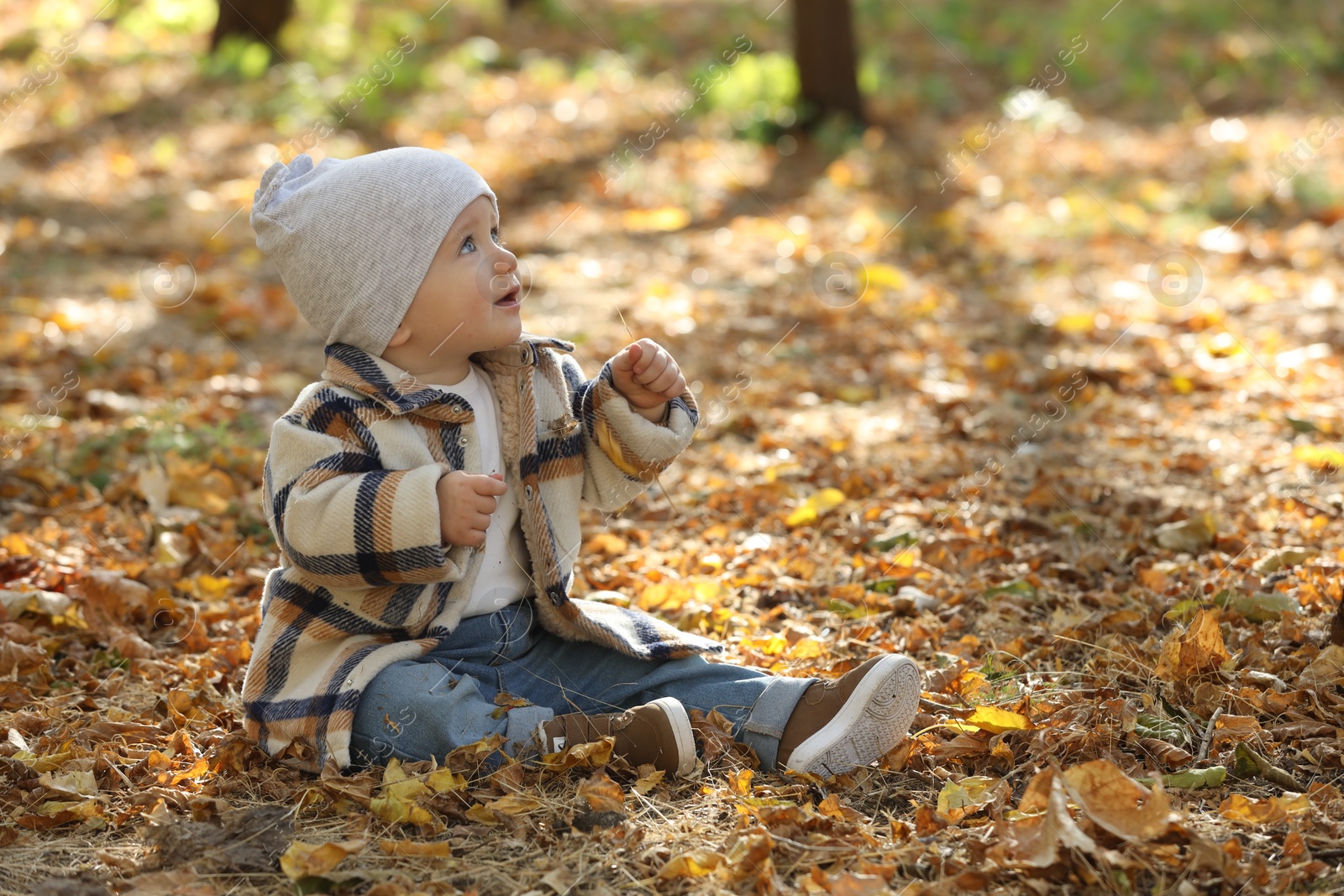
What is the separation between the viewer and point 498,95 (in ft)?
34.6

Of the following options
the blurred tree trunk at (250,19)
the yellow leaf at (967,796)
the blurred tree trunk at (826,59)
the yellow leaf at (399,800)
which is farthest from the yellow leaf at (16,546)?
the blurred tree trunk at (250,19)

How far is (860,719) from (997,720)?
1.01ft

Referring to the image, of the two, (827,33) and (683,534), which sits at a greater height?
(827,33)

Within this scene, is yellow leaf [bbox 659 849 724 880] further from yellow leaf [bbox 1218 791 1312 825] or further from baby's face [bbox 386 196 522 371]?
baby's face [bbox 386 196 522 371]

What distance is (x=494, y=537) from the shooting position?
8.16 feet

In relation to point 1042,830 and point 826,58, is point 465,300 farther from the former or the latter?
point 826,58

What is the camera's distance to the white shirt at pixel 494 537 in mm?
2484

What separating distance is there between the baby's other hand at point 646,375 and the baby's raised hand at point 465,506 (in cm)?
41

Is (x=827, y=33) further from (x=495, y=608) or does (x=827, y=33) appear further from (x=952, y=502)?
(x=495, y=608)

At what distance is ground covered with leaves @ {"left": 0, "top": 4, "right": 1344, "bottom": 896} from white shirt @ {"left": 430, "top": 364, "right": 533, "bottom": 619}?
37 centimetres

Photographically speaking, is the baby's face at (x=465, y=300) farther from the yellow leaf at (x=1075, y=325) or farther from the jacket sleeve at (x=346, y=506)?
the yellow leaf at (x=1075, y=325)

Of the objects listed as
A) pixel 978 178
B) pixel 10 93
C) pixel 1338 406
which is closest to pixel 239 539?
pixel 1338 406

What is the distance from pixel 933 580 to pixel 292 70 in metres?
9.38

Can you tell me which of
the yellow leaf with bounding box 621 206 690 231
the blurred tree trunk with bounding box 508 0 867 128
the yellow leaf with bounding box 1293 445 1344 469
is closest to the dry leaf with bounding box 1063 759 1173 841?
the yellow leaf with bounding box 1293 445 1344 469
